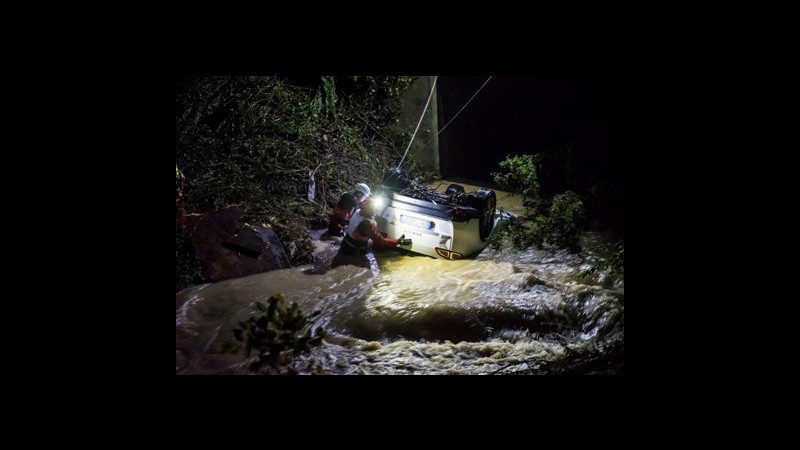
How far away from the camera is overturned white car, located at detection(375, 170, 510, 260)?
5926mm

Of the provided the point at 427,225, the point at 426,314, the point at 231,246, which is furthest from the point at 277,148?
the point at 426,314

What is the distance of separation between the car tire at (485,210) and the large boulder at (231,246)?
2.48 metres

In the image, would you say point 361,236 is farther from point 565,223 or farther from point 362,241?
point 565,223

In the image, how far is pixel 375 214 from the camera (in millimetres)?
6195

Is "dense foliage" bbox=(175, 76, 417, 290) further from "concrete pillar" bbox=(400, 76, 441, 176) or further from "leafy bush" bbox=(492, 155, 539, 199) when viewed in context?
"leafy bush" bbox=(492, 155, 539, 199)

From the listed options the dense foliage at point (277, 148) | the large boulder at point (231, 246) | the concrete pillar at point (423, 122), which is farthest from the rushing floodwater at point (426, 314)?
the concrete pillar at point (423, 122)

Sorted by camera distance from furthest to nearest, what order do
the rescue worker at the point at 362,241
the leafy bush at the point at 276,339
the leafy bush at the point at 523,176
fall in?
1. the leafy bush at the point at 523,176
2. the rescue worker at the point at 362,241
3. the leafy bush at the point at 276,339

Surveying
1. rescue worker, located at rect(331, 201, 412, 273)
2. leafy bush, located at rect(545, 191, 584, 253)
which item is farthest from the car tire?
rescue worker, located at rect(331, 201, 412, 273)

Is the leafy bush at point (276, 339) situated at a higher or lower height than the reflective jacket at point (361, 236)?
lower

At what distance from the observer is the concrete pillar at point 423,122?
33.8 ft

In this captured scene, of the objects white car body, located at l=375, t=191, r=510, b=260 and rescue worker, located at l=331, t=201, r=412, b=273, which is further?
rescue worker, located at l=331, t=201, r=412, b=273

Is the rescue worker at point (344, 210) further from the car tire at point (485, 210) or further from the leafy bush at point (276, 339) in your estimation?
the leafy bush at point (276, 339)

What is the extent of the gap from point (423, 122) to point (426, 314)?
6.40 meters

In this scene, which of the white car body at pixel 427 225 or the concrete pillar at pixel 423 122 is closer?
the white car body at pixel 427 225
